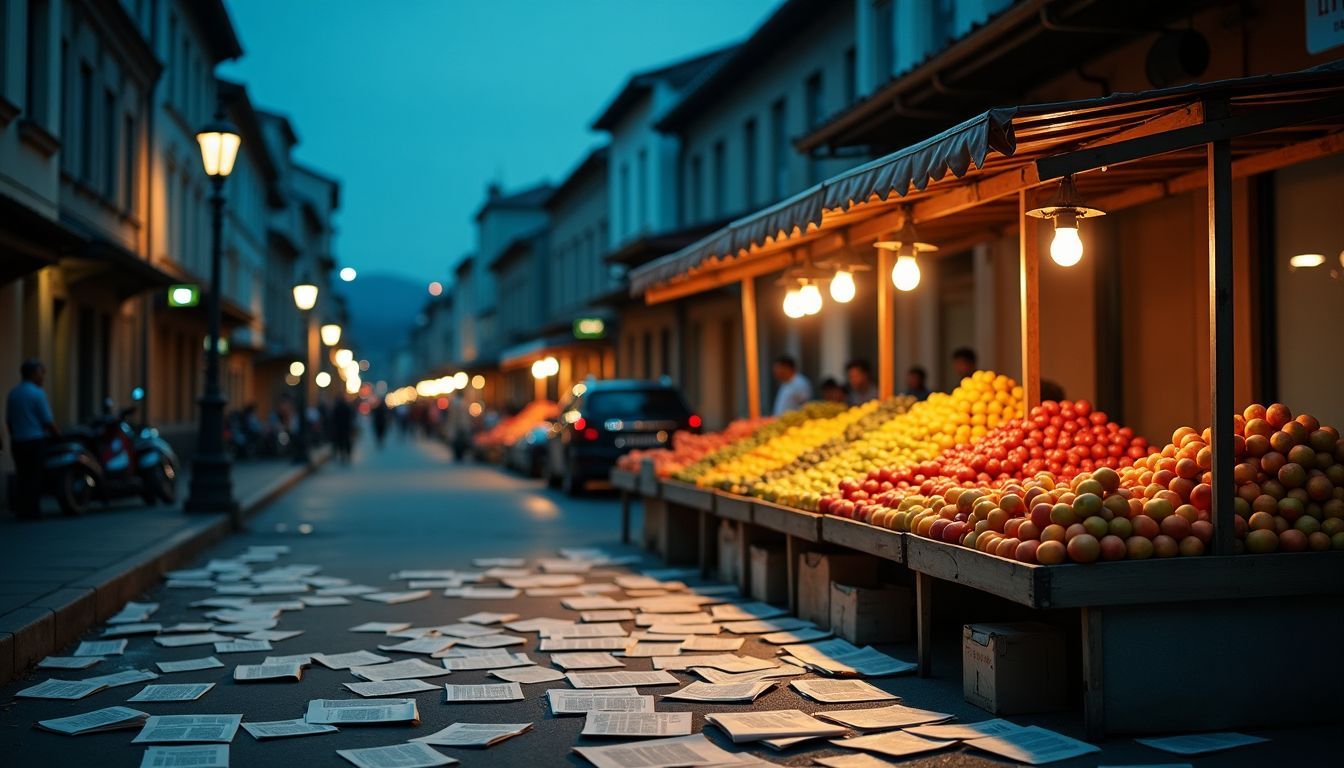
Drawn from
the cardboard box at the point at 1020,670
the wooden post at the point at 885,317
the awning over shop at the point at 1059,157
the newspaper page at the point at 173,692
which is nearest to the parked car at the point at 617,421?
the awning over shop at the point at 1059,157

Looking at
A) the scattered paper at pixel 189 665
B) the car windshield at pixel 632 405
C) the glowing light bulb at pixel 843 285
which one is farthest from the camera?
the car windshield at pixel 632 405

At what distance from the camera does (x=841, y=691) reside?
21.5 feet

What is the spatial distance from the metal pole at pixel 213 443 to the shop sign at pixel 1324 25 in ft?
38.6

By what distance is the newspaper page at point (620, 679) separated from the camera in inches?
267

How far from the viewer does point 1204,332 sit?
11.1 metres

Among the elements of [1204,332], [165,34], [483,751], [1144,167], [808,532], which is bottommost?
[483,751]

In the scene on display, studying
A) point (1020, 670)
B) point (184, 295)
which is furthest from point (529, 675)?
point (184, 295)

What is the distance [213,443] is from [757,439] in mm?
7612

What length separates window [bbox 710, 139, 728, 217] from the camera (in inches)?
1188

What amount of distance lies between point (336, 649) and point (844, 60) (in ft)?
53.4

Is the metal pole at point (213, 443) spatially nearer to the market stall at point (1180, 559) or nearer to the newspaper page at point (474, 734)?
the market stall at point (1180, 559)

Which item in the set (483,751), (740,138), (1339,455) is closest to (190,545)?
(483,751)

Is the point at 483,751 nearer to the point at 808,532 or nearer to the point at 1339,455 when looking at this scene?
the point at 808,532

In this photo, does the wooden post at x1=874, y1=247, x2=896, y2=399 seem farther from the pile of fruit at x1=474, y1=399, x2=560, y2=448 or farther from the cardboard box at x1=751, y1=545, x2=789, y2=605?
the pile of fruit at x1=474, y1=399, x2=560, y2=448
